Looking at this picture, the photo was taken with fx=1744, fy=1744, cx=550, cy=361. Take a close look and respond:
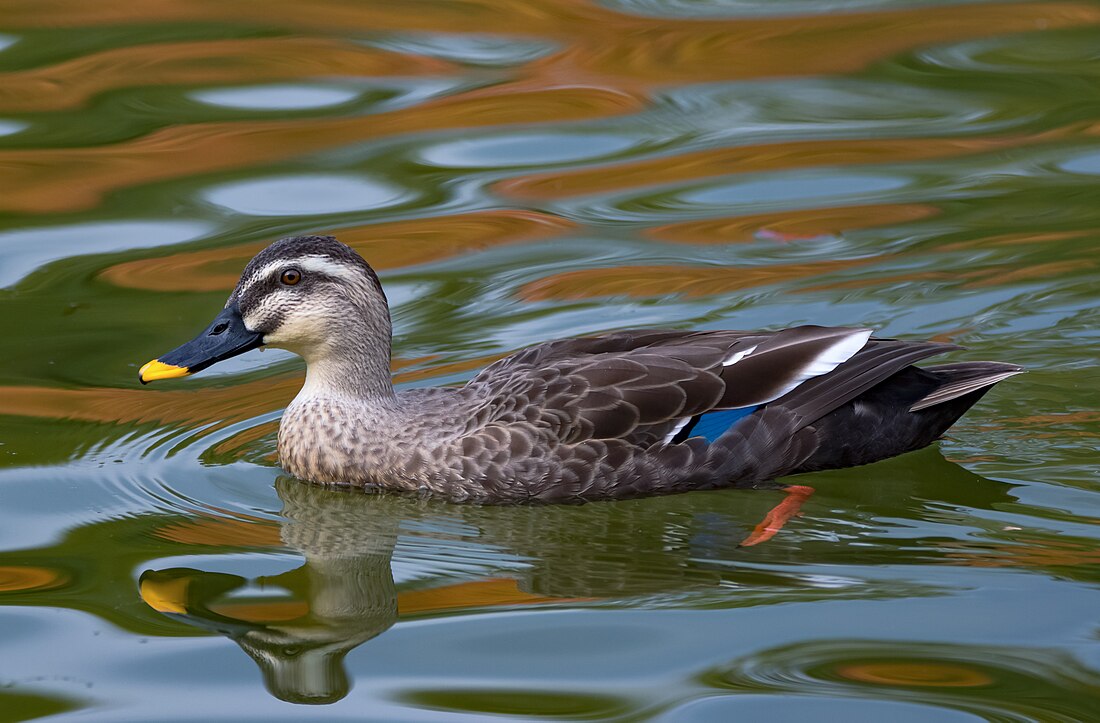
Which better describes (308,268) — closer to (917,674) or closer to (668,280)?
(668,280)

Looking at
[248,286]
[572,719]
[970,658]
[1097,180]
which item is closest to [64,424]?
[248,286]

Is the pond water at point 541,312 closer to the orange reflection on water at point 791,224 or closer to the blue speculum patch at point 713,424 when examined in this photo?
the orange reflection on water at point 791,224

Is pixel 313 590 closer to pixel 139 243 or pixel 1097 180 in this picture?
→ pixel 139 243

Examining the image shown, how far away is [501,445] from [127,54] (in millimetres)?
6940

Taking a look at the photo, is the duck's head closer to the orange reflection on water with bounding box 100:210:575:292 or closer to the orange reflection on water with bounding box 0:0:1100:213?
the orange reflection on water with bounding box 100:210:575:292

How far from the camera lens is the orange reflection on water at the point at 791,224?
10734 mm

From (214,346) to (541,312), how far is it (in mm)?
2552

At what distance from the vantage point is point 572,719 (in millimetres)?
5699

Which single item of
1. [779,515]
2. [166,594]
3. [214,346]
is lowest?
[166,594]

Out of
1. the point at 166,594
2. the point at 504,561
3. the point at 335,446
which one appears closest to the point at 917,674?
the point at 504,561

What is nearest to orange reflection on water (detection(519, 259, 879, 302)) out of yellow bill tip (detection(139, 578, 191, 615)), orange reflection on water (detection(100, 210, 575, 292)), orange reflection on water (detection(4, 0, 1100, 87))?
orange reflection on water (detection(100, 210, 575, 292))

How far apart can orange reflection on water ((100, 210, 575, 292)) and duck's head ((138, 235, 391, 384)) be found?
2.46 meters

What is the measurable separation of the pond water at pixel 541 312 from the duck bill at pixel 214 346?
599mm

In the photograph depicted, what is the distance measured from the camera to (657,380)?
7.65 metres
